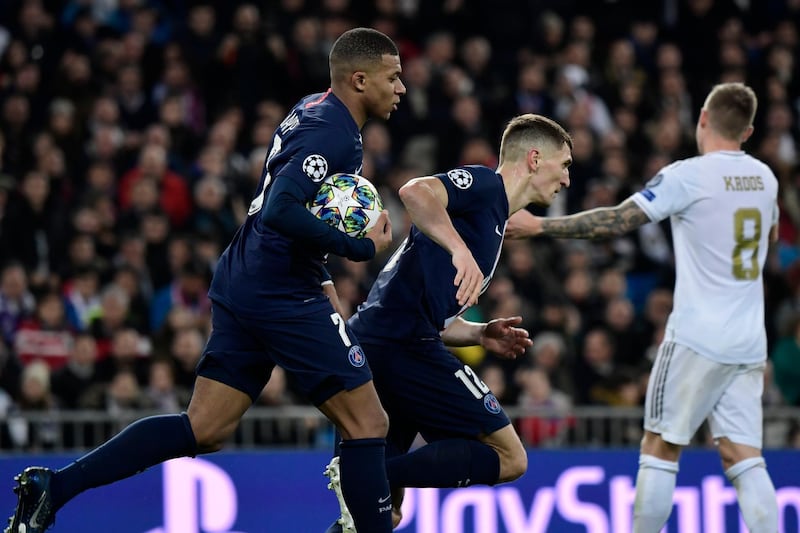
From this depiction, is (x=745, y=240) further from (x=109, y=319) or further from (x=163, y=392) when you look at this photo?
(x=109, y=319)

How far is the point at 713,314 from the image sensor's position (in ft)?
22.8

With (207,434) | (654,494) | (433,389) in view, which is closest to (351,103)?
(433,389)

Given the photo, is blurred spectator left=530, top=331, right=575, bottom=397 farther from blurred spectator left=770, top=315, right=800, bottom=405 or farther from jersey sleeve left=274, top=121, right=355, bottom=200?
jersey sleeve left=274, top=121, right=355, bottom=200

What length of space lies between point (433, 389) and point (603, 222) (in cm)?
133

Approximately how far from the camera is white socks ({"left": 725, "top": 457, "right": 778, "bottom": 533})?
684cm

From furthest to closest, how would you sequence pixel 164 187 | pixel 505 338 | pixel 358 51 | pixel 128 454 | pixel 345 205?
pixel 164 187 → pixel 505 338 → pixel 358 51 → pixel 128 454 → pixel 345 205

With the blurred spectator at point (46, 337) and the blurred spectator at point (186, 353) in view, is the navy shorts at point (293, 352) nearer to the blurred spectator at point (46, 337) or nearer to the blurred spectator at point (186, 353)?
the blurred spectator at point (186, 353)

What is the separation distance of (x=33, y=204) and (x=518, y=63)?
17.2ft

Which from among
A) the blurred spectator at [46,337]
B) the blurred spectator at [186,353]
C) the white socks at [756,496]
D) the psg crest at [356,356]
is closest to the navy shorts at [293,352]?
the psg crest at [356,356]

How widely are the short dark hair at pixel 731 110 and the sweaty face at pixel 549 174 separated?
3.42ft

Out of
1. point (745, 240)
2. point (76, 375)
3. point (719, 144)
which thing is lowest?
point (76, 375)

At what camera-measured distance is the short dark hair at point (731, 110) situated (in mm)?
7004

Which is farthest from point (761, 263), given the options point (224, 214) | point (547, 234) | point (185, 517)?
point (224, 214)

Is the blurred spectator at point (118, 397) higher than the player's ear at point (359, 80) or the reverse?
the reverse
